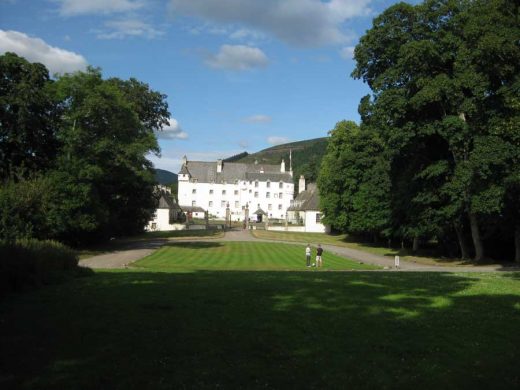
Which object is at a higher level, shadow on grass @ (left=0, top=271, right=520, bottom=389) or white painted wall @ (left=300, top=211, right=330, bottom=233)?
white painted wall @ (left=300, top=211, right=330, bottom=233)

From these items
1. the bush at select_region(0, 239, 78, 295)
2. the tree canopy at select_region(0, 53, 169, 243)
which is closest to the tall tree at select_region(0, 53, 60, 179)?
the tree canopy at select_region(0, 53, 169, 243)

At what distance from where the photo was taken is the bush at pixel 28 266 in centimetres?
1181

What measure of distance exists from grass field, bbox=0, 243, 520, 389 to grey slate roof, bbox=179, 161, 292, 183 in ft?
367

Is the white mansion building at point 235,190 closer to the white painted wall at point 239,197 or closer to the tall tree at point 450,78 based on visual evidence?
the white painted wall at point 239,197

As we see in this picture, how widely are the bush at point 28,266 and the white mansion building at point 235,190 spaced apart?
10726 cm

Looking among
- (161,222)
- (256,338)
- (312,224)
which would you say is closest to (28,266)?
(256,338)

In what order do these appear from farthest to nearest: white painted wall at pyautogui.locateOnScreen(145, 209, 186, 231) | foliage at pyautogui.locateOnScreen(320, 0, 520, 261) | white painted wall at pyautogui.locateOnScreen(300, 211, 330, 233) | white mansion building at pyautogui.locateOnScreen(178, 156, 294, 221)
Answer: white mansion building at pyautogui.locateOnScreen(178, 156, 294, 221), white painted wall at pyautogui.locateOnScreen(300, 211, 330, 233), white painted wall at pyautogui.locateOnScreen(145, 209, 186, 231), foliage at pyautogui.locateOnScreen(320, 0, 520, 261)

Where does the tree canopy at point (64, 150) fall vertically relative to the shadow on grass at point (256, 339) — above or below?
above

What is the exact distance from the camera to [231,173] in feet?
414

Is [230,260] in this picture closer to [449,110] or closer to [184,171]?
[449,110]

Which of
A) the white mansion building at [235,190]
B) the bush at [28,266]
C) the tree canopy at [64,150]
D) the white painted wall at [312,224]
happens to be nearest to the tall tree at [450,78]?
the tree canopy at [64,150]

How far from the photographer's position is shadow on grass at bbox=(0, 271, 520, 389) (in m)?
6.29

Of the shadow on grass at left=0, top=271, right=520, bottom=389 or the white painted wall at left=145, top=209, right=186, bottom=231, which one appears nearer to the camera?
the shadow on grass at left=0, top=271, right=520, bottom=389

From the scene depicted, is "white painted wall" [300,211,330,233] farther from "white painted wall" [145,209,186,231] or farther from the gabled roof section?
the gabled roof section
